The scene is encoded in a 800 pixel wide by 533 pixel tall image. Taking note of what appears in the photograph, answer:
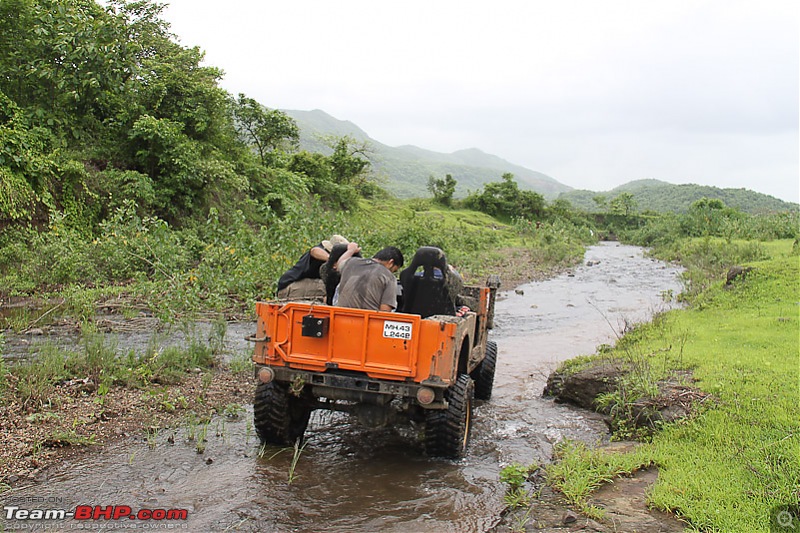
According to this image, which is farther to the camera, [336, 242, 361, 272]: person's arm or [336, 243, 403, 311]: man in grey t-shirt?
[336, 242, 361, 272]: person's arm

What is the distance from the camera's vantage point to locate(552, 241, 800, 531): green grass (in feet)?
14.1

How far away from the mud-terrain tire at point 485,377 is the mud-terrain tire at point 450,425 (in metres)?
2.31

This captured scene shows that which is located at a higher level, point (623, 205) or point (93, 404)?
point (623, 205)

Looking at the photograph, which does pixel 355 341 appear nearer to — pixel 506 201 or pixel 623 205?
pixel 506 201

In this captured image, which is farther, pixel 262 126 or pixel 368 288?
pixel 262 126

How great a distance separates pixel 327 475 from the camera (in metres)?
5.57

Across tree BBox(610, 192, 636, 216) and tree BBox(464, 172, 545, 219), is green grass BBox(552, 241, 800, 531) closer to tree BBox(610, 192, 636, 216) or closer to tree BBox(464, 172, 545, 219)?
tree BBox(464, 172, 545, 219)

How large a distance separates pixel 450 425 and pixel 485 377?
264 cm

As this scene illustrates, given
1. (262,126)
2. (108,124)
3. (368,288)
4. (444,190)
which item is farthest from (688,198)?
(368,288)

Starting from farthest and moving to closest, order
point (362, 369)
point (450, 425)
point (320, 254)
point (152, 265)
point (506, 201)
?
point (506, 201)
point (152, 265)
point (320, 254)
point (450, 425)
point (362, 369)

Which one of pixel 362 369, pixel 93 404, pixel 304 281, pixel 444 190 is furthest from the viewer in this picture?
pixel 444 190

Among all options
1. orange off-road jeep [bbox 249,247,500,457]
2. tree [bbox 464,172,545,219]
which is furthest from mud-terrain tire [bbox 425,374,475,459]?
tree [bbox 464,172,545,219]

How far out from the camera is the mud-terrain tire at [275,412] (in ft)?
19.2

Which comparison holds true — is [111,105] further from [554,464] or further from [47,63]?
[554,464]
